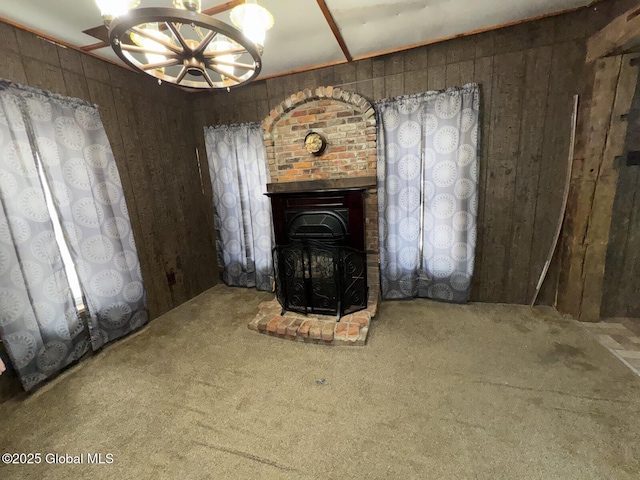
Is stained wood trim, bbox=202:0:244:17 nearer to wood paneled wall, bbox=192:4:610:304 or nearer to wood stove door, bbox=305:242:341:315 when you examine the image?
wood paneled wall, bbox=192:4:610:304

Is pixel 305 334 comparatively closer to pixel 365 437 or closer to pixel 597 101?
pixel 365 437

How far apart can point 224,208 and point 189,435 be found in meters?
2.38

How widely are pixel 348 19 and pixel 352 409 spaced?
2582 millimetres

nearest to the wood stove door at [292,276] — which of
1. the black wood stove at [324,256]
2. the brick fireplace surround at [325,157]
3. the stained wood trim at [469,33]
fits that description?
the black wood stove at [324,256]

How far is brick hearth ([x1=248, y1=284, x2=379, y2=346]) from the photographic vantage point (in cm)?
216

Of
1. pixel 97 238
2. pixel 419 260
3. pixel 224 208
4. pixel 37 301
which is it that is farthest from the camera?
pixel 224 208

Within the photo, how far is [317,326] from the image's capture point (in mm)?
2283

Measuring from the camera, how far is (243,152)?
3.02 m

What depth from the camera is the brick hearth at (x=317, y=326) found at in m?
2.16

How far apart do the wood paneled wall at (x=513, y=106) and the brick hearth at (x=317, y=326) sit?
4.20 ft

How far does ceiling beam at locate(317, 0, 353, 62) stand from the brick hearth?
7.48 feet

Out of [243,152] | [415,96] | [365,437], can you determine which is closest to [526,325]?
[365,437]

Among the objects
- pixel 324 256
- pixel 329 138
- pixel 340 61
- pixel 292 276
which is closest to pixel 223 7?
pixel 340 61

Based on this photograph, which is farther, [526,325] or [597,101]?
[526,325]
